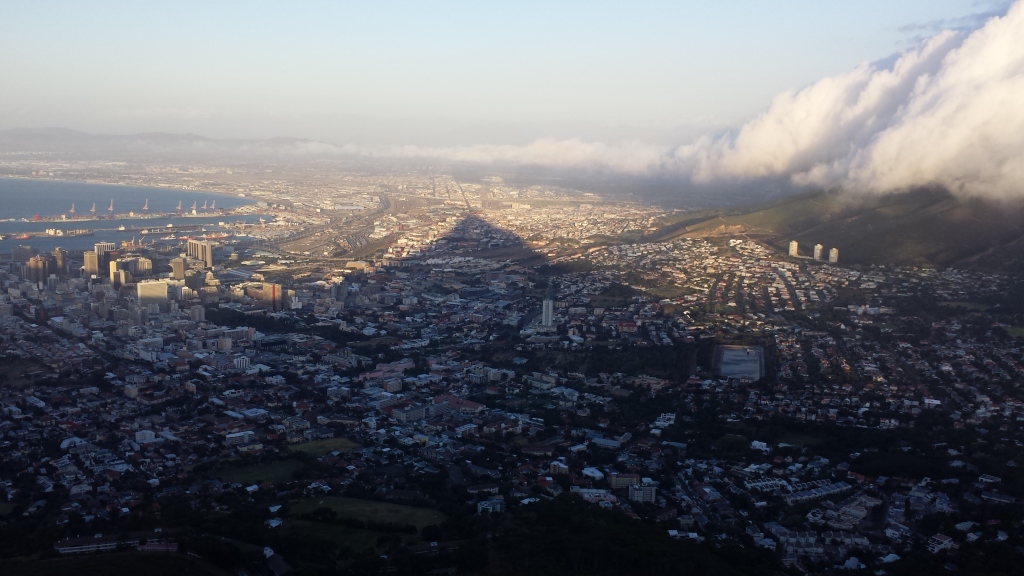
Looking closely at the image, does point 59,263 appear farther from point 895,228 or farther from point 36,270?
point 895,228

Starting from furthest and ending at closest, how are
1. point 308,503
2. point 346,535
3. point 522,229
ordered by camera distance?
point 522,229 → point 308,503 → point 346,535

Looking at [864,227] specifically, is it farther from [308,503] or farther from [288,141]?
→ [288,141]

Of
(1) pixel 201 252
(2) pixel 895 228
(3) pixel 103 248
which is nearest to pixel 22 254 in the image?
(3) pixel 103 248

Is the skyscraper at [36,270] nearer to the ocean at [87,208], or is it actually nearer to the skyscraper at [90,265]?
the skyscraper at [90,265]

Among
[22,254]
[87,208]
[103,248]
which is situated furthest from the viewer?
[87,208]

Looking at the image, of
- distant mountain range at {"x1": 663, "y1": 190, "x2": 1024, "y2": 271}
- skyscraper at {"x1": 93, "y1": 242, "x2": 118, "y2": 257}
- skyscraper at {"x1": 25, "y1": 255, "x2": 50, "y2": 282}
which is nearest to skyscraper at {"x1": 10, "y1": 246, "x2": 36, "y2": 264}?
skyscraper at {"x1": 93, "y1": 242, "x2": 118, "y2": 257}

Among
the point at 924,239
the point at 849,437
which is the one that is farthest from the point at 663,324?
the point at 924,239
